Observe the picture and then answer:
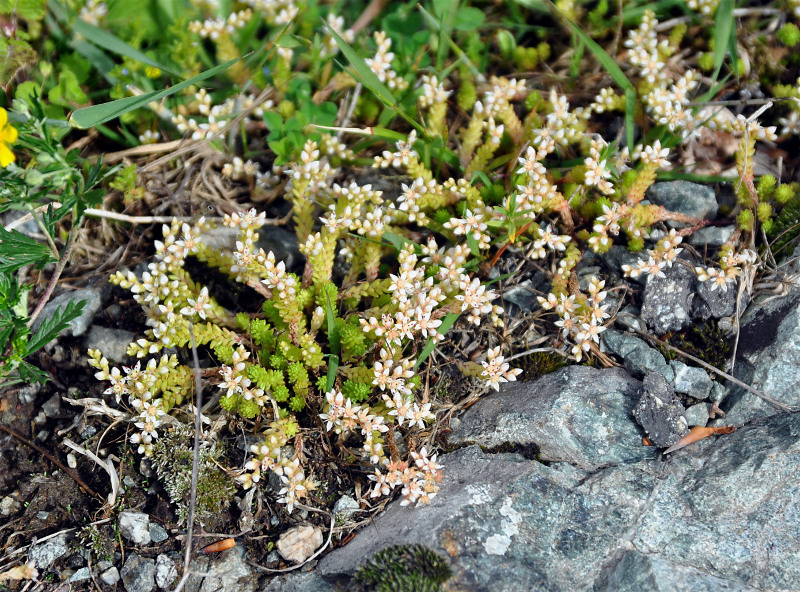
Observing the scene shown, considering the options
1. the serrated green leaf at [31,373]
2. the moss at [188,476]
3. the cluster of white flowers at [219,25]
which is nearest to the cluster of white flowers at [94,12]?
the cluster of white flowers at [219,25]

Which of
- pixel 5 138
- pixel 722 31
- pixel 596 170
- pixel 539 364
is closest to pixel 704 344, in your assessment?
pixel 539 364

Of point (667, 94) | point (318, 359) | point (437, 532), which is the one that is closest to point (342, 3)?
point (667, 94)

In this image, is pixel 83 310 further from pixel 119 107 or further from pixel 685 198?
pixel 685 198

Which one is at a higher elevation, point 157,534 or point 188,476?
point 188,476

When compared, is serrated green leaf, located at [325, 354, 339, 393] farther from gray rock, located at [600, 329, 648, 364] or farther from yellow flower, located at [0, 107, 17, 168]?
yellow flower, located at [0, 107, 17, 168]

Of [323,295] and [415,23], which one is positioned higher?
[415,23]

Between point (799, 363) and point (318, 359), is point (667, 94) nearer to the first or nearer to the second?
point (799, 363)

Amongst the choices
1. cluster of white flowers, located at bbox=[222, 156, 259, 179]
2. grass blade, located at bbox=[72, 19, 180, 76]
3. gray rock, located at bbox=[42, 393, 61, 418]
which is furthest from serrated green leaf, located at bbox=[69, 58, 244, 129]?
gray rock, located at bbox=[42, 393, 61, 418]
